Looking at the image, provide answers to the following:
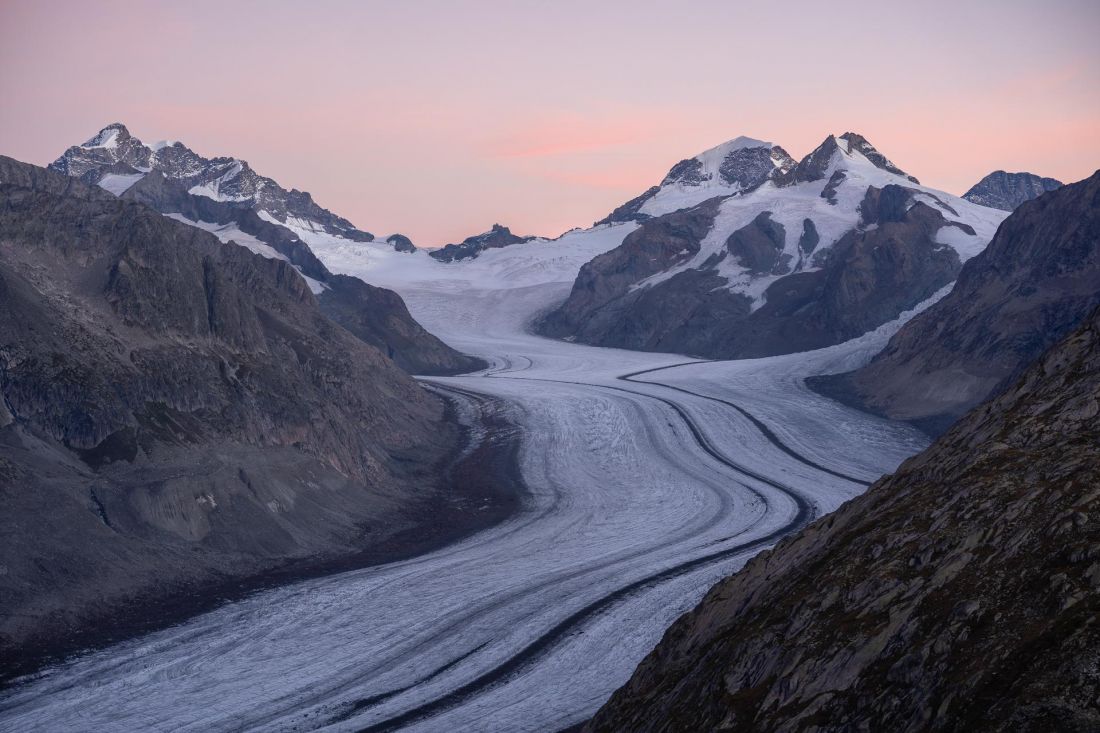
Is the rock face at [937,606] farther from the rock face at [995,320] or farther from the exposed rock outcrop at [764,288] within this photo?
the exposed rock outcrop at [764,288]

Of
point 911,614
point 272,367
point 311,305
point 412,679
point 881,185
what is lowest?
point 412,679

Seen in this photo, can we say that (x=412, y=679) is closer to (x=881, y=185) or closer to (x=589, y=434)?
(x=589, y=434)

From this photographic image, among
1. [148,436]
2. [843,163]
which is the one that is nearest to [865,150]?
[843,163]

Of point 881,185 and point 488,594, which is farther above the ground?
point 881,185

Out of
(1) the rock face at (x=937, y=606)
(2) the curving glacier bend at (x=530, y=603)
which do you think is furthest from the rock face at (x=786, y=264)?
(1) the rock face at (x=937, y=606)

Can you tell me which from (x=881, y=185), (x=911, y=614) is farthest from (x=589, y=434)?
(x=881, y=185)

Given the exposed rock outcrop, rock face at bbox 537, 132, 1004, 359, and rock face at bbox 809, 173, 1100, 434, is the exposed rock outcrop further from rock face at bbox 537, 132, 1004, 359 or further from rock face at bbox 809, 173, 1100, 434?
rock face at bbox 809, 173, 1100, 434
